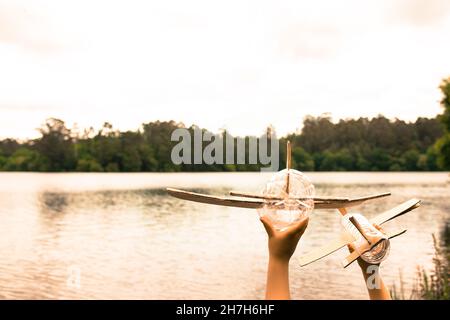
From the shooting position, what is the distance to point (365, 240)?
3.11 metres

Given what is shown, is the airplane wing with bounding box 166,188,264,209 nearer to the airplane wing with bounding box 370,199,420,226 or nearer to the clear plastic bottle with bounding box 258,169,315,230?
the clear plastic bottle with bounding box 258,169,315,230

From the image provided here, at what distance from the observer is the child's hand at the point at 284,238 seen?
299 cm

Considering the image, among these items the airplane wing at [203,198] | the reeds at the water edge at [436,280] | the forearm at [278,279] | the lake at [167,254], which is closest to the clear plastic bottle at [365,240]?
the forearm at [278,279]

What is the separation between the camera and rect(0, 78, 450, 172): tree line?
365 feet

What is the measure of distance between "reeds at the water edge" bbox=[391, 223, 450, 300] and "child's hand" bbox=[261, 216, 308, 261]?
9.26m

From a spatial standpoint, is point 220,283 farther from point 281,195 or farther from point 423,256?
point 281,195

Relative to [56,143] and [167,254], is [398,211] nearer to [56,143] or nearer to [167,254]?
[167,254]

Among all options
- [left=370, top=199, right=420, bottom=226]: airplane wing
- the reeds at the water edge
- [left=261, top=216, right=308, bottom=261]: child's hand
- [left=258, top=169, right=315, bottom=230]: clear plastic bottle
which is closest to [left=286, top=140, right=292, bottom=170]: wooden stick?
[left=258, top=169, right=315, bottom=230]: clear plastic bottle

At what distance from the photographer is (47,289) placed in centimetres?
2759

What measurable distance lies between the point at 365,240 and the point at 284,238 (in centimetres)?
39

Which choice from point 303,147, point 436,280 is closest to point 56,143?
point 303,147

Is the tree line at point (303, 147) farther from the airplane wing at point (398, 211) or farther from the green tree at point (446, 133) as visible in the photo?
the airplane wing at point (398, 211)
